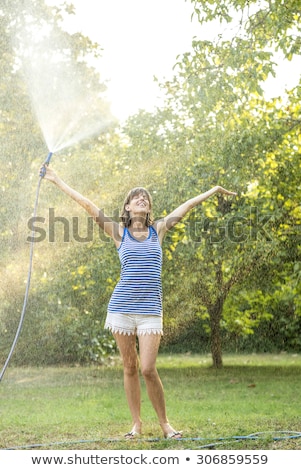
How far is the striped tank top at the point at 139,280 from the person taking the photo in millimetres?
3961

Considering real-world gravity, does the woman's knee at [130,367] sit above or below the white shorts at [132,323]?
below

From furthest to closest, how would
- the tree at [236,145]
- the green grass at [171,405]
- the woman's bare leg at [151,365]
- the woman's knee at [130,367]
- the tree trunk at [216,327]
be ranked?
the tree trunk at [216,327], the tree at [236,145], the green grass at [171,405], the woman's knee at [130,367], the woman's bare leg at [151,365]

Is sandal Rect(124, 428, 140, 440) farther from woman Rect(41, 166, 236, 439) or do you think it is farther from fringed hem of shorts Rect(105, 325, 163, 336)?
fringed hem of shorts Rect(105, 325, 163, 336)

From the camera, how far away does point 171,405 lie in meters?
6.43

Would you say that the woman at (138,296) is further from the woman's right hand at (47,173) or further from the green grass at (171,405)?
the green grass at (171,405)

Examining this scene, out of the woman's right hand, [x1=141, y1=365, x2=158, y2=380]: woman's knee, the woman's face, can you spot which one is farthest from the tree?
[x1=141, y1=365, x2=158, y2=380]: woman's knee

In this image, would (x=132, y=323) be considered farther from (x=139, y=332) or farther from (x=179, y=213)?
(x=179, y=213)

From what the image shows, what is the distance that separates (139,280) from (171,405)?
276cm

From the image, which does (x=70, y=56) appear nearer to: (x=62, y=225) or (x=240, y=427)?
(x=62, y=225)

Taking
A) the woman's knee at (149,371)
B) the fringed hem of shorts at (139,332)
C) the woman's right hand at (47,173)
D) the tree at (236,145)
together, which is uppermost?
the tree at (236,145)

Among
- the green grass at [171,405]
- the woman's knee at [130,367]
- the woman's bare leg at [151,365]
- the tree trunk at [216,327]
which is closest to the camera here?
the woman's bare leg at [151,365]

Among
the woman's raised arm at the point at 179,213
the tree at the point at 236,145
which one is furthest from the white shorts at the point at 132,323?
the tree at the point at 236,145

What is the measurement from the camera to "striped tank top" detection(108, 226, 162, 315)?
3.96 meters

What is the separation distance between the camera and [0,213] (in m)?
9.11
